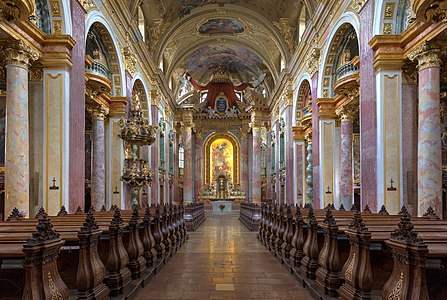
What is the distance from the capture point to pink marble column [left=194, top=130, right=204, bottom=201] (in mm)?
34188

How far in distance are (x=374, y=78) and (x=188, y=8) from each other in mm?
13889

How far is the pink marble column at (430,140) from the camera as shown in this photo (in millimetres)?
8750

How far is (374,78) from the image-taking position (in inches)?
408

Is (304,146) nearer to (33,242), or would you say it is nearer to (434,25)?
(434,25)

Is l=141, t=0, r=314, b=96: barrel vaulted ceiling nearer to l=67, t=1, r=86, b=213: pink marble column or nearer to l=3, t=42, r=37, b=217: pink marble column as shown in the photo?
l=67, t=1, r=86, b=213: pink marble column

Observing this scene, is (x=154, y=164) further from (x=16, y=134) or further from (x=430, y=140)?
(x=430, y=140)

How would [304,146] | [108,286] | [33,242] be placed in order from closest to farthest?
[33,242]
[108,286]
[304,146]

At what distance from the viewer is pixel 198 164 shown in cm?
3441

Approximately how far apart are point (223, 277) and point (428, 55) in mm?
6327

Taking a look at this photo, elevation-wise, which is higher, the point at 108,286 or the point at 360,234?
the point at 360,234

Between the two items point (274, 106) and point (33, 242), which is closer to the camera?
point (33, 242)

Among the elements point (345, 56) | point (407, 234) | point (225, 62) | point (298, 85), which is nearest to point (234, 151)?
point (225, 62)

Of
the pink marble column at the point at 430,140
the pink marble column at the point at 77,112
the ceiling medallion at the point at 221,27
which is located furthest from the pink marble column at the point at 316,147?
the ceiling medallion at the point at 221,27

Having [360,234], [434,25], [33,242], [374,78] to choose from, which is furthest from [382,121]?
[33,242]
